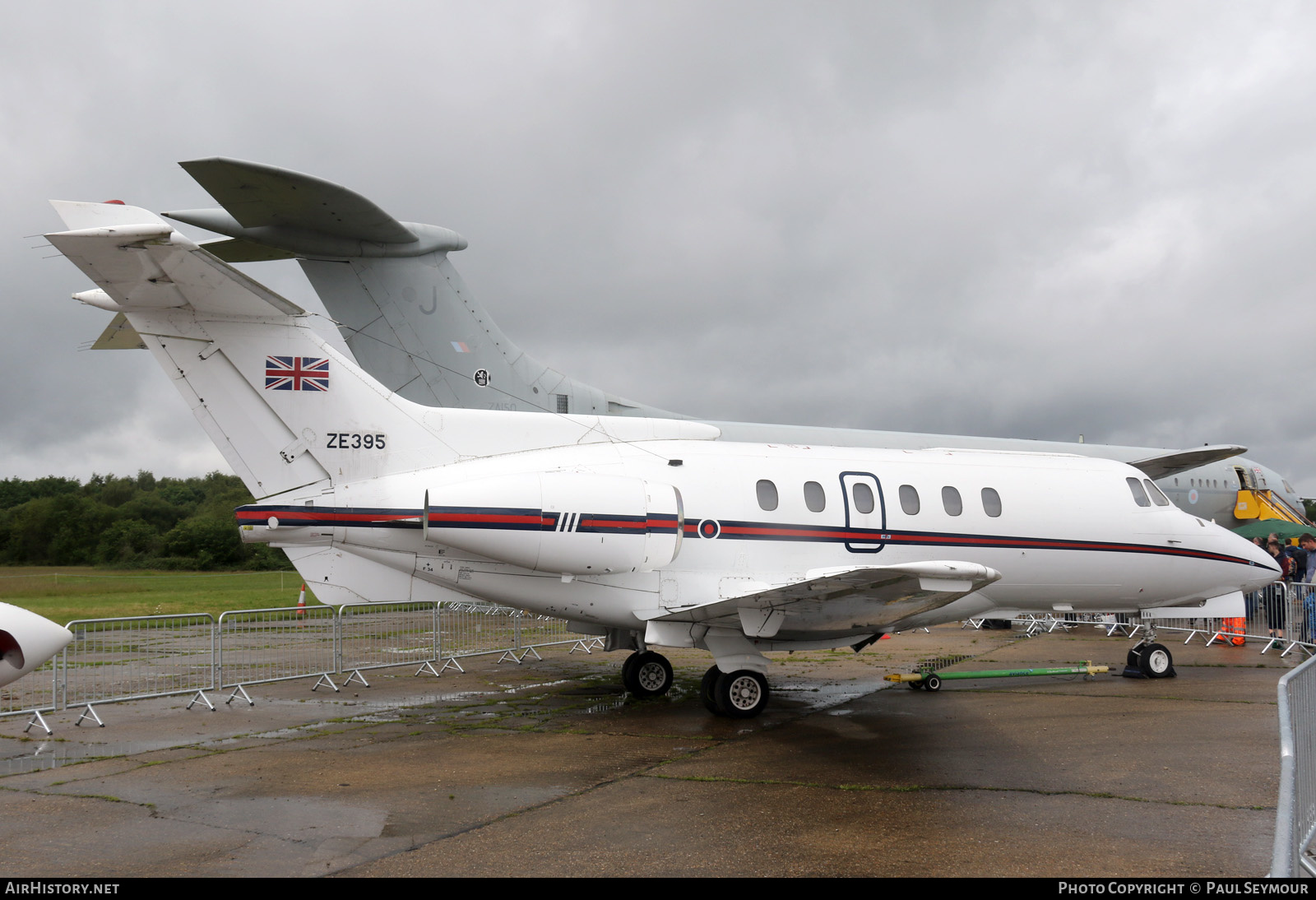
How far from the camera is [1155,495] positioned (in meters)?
11.9

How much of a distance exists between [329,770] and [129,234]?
480 centimetres

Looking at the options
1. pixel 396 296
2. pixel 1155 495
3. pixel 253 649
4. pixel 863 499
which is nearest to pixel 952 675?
pixel 863 499

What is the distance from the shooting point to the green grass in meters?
24.3

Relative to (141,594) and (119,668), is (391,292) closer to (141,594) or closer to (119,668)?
(119,668)

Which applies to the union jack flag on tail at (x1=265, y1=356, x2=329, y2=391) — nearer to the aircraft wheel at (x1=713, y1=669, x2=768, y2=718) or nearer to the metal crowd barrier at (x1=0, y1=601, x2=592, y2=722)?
the metal crowd barrier at (x1=0, y1=601, x2=592, y2=722)

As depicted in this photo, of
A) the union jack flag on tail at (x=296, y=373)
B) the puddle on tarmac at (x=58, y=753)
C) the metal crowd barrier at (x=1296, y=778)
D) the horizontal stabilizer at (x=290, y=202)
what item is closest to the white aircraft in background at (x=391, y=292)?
the horizontal stabilizer at (x=290, y=202)

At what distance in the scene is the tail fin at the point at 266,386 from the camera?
8211mm

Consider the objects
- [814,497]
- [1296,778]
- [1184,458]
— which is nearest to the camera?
[1296,778]

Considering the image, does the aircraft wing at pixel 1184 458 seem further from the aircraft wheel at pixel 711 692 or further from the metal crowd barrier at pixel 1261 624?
the aircraft wheel at pixel 711 692

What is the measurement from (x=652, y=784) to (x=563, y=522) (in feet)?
9.48

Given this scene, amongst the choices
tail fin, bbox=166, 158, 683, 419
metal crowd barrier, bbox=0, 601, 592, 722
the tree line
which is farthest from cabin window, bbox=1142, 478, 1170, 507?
the tree line

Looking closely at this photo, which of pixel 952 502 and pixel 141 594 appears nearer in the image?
pixel 952 502

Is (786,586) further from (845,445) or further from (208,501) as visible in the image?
(208,501)

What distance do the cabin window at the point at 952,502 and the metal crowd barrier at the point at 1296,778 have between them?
5341mm
